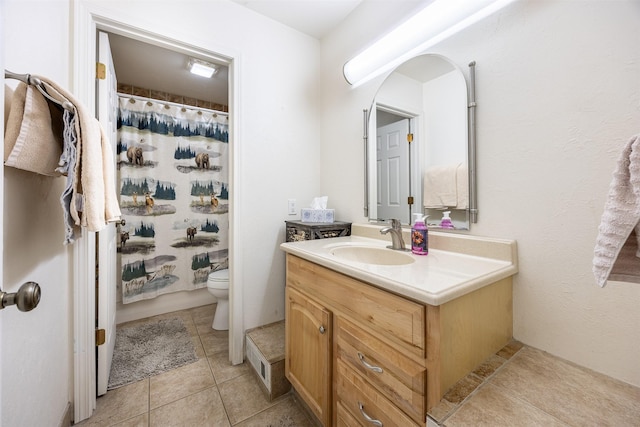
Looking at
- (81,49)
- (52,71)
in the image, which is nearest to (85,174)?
(52,71)

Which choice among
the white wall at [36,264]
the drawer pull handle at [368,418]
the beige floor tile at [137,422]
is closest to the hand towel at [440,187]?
the drawer pull handle at [368,418]

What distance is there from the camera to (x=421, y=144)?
1.28m

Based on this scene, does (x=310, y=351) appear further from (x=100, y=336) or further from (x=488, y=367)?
(x=100, y=336)

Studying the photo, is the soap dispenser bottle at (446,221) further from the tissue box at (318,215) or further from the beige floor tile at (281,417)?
the beige floor tile at (281,417)

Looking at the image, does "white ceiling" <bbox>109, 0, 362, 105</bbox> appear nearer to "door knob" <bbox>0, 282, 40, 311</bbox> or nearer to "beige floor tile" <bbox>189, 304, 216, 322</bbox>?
"door knob" <bbox>0, 282, 40, 311</bbox>

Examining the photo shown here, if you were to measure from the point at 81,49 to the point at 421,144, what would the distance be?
1.72 metres

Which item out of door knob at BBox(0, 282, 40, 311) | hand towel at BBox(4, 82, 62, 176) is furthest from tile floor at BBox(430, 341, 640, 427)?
hand towel at BBox(4, 82, 62, 176)

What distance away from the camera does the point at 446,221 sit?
1184 millimetres

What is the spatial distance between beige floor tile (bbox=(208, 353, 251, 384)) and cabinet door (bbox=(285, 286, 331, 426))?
46 centimetres

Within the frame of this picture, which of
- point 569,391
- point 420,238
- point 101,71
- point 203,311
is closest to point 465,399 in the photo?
point 569,391

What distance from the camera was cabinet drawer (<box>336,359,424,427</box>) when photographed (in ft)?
2.51

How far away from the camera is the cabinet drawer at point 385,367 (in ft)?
2.31

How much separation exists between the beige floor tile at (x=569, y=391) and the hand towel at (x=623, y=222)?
1.27ft

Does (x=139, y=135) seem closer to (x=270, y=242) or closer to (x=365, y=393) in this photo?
(x=270, y=242)
